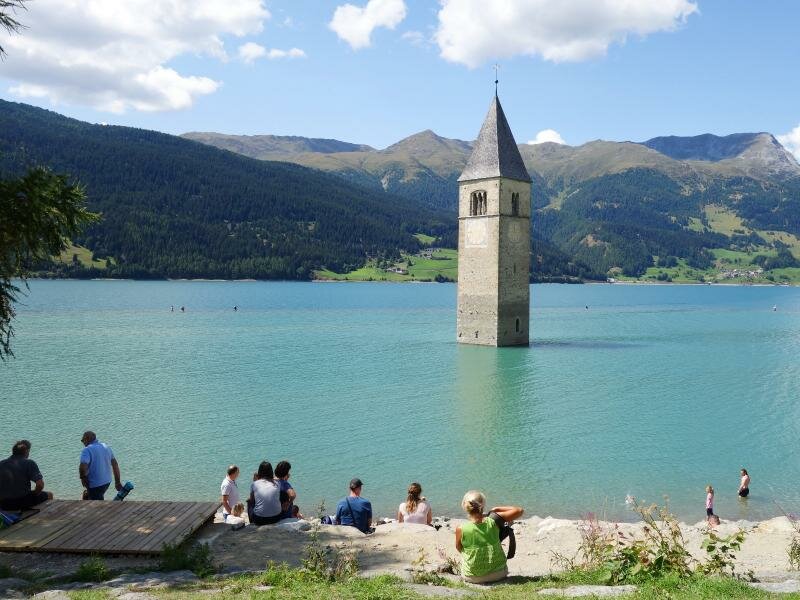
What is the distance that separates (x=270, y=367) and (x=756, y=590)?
39435 mm

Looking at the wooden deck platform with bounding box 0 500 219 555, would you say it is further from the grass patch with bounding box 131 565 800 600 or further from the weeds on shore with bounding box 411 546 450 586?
the weeds on shore with bounding box 411 546 450 586

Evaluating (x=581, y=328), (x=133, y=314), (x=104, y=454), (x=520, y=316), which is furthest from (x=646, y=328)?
(x=104, y=454)

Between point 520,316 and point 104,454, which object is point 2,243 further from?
point 520,316

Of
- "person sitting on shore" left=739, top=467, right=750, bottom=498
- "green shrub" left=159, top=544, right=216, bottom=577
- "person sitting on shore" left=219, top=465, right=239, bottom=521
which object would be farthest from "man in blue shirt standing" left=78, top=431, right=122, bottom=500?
"person sitting on shore" left=739, top=467, right=750, bottom=498

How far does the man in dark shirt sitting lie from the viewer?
12.2 m

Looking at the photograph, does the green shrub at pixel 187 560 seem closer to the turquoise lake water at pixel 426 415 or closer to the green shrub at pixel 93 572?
the green shrub at pixel 93 572

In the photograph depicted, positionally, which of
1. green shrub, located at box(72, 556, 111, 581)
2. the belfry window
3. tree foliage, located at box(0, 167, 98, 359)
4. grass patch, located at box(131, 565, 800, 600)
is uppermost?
the belfry window

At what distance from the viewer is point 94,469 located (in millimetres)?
14586

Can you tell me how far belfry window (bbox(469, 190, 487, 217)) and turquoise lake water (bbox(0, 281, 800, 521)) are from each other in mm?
10574

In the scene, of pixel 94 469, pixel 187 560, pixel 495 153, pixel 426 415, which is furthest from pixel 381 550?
pixel 495 153

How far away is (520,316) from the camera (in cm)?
5572

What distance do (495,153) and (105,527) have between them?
4664 cm

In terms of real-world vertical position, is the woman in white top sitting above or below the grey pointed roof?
below

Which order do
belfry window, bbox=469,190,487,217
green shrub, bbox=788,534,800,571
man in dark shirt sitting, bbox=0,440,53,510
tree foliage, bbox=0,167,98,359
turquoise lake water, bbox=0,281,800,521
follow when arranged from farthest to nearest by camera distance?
belfry window, bbox=469,190,487,217 → turquoise lake water, bbox=0,281,800,521 → man in dark shirt sitting, bbox=0,440,53,510 → tree foliage, bbox=0,167,98,359 → green shrub, bbox=788,534,800,571
